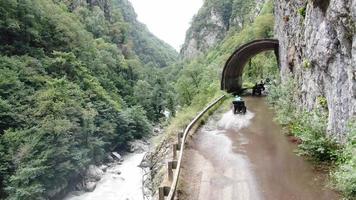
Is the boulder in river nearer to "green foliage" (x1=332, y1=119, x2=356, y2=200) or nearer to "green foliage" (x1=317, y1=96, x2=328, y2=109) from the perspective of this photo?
"green foliage" (x1=317, y1=96, x2=328, y2=109)

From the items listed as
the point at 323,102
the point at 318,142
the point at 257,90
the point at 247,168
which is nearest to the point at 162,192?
the point at 247,168

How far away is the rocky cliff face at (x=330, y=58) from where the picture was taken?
10883mm

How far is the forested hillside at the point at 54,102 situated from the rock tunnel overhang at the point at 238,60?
20025 mm

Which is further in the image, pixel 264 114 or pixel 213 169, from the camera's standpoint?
pixel 264 114

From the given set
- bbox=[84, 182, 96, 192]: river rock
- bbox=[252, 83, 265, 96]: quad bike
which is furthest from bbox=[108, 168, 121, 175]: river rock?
bbox=[252, 83, 265, 96]: quad bike

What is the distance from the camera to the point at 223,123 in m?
21.2

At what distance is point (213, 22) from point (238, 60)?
111 m

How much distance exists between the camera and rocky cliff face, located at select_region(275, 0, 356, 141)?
10.9 m

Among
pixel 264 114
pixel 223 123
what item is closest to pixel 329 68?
pixel 223 123

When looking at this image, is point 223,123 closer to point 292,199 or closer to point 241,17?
point 292,199

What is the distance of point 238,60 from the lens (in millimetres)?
35375

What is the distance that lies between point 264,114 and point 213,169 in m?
11.3

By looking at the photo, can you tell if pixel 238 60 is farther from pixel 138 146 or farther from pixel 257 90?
pixel 138 146

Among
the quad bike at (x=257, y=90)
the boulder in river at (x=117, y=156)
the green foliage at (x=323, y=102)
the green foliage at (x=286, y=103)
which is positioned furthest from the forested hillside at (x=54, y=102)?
the green foliage at (x=323, y=102)
